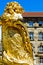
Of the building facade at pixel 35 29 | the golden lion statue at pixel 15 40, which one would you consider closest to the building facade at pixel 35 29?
the building facade at pixel 35 29

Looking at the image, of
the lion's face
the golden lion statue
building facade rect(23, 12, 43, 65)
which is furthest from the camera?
building facade rect(23, 12, 43, 65)

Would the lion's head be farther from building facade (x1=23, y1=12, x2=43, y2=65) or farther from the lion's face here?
building facade (x1=23, y1=12, x2=43, y2=65)

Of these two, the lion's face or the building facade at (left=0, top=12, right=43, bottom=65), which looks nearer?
the lion's face

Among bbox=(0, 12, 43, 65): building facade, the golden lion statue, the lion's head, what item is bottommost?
the golden lion statue

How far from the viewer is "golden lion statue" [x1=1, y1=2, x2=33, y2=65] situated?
20.7ft

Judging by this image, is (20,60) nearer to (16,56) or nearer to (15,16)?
(16,56)

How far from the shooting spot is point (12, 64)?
6.21m

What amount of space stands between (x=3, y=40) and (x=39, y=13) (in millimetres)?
38625

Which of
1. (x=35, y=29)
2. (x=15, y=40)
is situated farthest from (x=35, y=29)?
(x=15, y=40)

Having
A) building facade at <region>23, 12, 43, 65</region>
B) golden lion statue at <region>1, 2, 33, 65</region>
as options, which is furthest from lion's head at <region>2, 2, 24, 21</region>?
building facade at <region>23, 12, 43, 65</region>

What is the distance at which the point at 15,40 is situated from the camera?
6406 mm

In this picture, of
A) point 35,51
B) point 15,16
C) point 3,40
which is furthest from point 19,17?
point 35,51

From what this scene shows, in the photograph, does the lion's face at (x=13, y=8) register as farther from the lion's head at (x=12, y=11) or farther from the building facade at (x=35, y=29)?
the building facade at (x=35, y=29)

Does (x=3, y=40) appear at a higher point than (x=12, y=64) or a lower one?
higher
